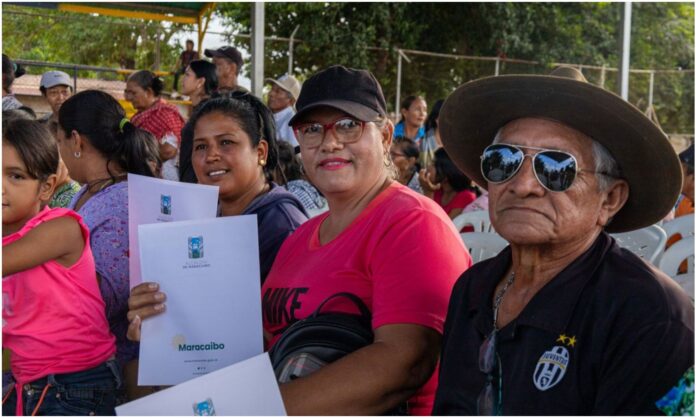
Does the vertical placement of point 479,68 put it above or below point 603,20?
below

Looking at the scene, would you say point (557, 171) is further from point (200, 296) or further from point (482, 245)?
point (482, 245)

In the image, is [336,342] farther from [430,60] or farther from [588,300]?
[430,60]

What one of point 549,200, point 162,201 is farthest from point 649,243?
point 162,201

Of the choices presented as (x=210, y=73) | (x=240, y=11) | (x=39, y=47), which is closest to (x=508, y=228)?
(x=210, y=73)

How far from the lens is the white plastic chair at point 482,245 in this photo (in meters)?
3.99

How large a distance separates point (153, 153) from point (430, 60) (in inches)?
681

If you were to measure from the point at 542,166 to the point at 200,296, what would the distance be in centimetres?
111

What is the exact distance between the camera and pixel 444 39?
22078 mm

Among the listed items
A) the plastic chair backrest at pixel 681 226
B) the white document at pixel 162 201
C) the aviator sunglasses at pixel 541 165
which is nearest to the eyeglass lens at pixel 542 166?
the aviator sunglasses at pixel 541 165

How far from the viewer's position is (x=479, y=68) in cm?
2016

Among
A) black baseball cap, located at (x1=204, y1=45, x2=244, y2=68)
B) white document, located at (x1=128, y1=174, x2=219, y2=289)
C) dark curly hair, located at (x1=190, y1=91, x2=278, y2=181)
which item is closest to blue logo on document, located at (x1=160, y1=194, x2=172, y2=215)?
white document, located at (x1=128, y1=174, x2=219, y2=289)

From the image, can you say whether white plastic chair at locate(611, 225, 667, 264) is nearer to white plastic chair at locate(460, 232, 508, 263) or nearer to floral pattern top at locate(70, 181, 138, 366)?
white plastic chair at locate(460, 232, 508, 263)

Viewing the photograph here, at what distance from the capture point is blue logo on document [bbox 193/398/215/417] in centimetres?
179

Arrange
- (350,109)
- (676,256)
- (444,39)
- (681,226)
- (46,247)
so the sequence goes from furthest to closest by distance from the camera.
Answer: (444,39)
(681,226)
(676,256)
(46,247)
(350,109)
